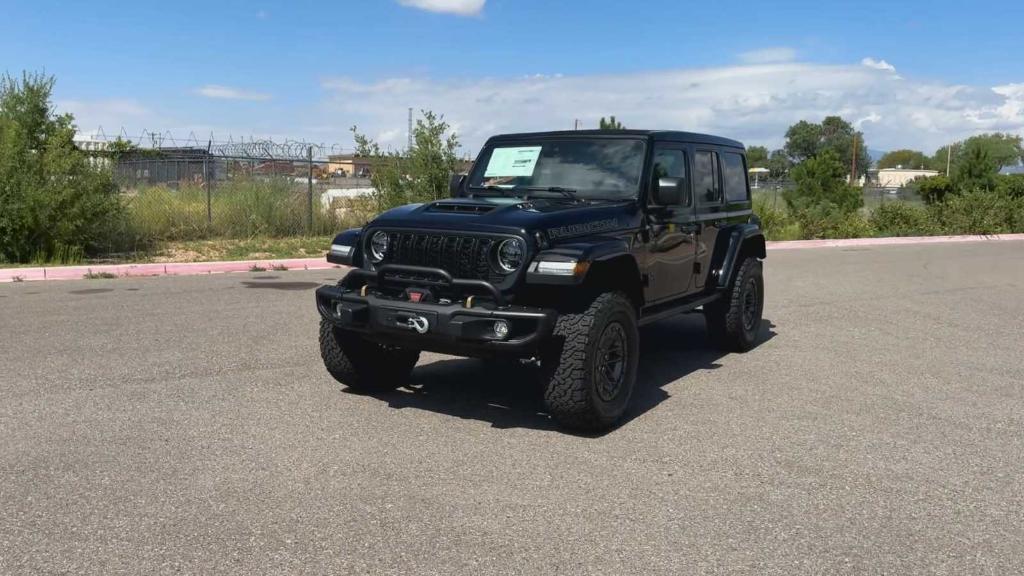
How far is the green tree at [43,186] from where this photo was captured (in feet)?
43.9

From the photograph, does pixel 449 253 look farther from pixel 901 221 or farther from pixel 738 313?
pixel 901 221

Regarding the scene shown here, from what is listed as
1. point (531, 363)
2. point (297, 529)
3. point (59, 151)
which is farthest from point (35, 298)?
point (297, 529)

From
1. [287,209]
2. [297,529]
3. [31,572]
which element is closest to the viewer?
[31,572]

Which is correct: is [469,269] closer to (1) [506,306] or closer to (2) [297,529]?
Result: (1) [506,306]

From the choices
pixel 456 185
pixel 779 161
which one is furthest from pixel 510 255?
pixel 779 161

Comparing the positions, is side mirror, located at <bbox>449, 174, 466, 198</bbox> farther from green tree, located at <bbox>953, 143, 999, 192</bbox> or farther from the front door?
green tree, located at <bbox>953, 143, 999, 192</bbox>

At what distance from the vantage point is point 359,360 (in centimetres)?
599

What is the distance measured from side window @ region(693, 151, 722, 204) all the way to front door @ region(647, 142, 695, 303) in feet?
0.68

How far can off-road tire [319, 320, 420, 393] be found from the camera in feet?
19.5

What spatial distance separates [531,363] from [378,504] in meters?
3.23

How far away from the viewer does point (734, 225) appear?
7.87 metres

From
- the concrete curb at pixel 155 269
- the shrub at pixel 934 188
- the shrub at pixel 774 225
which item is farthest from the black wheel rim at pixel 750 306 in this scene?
the shrub at pixel 934 188

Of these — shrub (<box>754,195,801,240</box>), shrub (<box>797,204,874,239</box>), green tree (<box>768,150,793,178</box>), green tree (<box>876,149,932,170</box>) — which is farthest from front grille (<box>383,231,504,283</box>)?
green tree (<box>876,149,932,170</box>)

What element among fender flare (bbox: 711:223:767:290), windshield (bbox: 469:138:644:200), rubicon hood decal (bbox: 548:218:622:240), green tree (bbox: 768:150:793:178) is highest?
green tree (bbox: 768:150:793:178)
